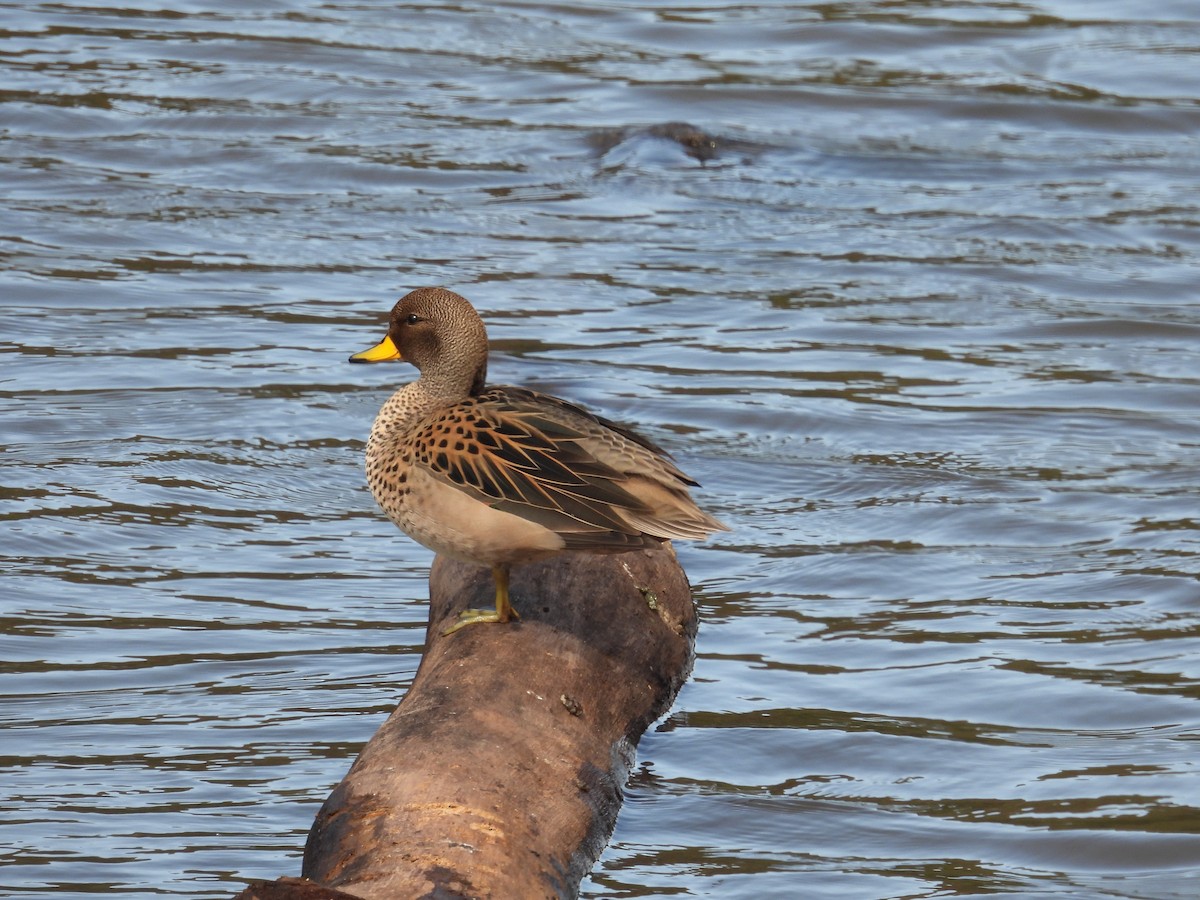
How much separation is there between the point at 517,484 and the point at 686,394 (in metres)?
3.68

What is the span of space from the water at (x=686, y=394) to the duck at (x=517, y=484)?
0.75 meters

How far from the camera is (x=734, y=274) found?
9.96 metres

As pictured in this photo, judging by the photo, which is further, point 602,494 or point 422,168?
point 422,168

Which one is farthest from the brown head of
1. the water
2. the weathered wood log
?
the water

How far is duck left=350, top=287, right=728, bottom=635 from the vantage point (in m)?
4.68

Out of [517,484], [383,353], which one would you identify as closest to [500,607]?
[517,484]

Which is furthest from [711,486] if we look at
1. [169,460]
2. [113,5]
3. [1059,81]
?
[113,5]

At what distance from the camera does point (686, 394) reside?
838cm

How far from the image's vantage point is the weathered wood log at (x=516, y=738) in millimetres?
3867

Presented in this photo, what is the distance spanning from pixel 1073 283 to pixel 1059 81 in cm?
386

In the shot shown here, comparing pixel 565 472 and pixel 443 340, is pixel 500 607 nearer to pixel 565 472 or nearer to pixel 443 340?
pixel 565 472

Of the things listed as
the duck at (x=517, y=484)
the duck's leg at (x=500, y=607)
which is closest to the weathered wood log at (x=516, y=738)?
the duck's leg at (x=500, y=607)

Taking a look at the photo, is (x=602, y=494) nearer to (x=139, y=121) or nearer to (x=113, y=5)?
(x=139, y=121)

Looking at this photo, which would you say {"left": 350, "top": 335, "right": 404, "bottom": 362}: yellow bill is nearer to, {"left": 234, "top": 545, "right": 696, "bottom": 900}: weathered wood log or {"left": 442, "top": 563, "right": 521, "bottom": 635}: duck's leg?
{"left": 234, "top": 545, "right": 696, "bottom": 900}: weathered wood log
